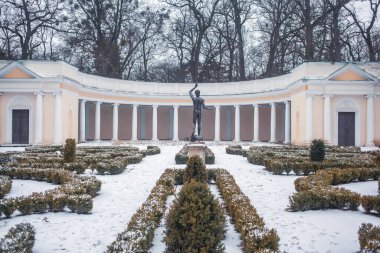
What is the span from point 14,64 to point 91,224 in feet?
97.5

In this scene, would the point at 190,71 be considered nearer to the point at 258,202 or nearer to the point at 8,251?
the point at 258,202

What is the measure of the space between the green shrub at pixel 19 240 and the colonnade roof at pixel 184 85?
29612 mm

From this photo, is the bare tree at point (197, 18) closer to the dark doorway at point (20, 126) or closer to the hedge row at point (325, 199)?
the dark doorway at point (20, 126)

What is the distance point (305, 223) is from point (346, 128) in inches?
1108

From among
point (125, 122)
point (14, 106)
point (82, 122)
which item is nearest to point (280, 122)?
point (125, 122)

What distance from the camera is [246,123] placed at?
4934 centimetres

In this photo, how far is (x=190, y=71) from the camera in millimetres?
53125

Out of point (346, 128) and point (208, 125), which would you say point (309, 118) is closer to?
point (346, 128)

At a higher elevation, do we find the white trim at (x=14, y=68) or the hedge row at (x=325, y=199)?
the white trim at (x=14, y=68)

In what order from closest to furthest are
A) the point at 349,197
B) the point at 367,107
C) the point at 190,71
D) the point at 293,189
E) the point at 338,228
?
1. the point at 338,228
2. the point at 349,197
3. the point at 293,189
4. the point at 367,107
5. the point at 190,71

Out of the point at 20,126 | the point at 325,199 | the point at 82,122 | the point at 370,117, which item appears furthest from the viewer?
the point at 82,122

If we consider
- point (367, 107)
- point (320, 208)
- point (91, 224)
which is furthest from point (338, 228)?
point (367, 107)

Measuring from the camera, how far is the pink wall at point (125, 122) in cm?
5028

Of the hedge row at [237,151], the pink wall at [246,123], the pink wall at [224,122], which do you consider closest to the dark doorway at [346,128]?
the hedge row at [237,151]
